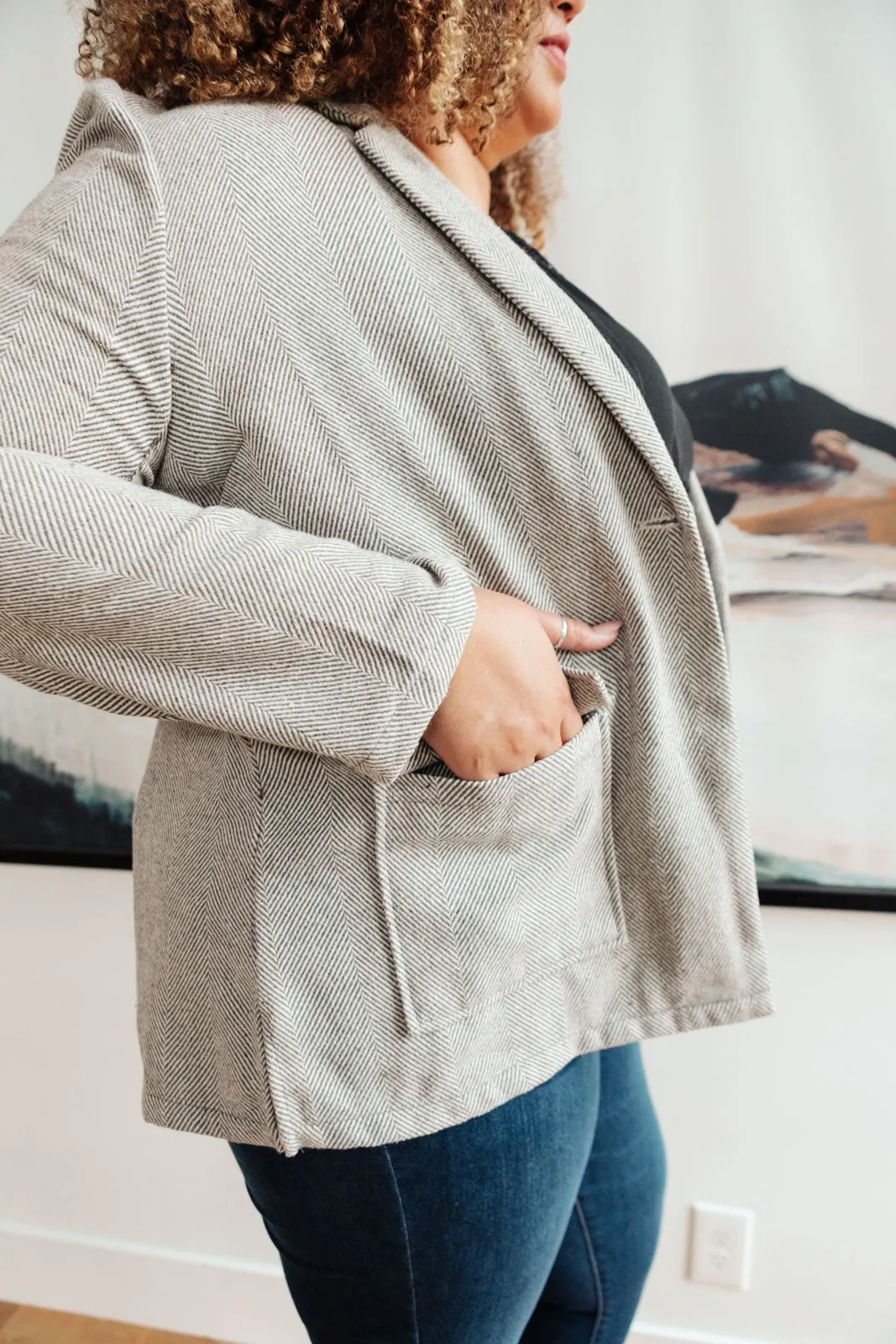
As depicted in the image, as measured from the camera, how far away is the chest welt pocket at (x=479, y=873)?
1.81 ft

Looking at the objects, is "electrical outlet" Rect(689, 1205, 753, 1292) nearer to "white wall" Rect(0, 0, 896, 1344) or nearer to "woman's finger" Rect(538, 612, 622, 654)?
"white wall" Rect(0, 0, 896, 1344)

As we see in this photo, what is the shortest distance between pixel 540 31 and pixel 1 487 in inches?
21.1

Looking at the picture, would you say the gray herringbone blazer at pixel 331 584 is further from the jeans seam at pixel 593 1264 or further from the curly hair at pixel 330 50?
the jeans seam at pixel 593 1264

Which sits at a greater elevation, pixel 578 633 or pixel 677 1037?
pixel 578 633

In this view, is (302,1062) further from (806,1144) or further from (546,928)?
(806,1144)

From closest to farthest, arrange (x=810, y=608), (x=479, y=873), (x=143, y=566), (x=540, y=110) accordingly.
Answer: (x=143, y=566) → (x=479, y=873) → (x=540, y=110) → (x=810, y=608)

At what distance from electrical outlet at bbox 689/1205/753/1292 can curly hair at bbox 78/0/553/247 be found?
52.2 inches

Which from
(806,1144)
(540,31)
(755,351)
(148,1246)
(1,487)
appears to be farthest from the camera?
(148,1246)

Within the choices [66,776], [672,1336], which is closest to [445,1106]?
[66,776]

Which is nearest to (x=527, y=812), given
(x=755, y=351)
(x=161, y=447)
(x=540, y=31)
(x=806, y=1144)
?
(x=161, y=447)

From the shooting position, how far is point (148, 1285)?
149 centimetres

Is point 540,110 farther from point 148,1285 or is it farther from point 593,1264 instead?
point 148,1285

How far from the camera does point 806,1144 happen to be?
1.24 meters

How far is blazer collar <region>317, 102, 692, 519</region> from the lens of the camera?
1.82ft
